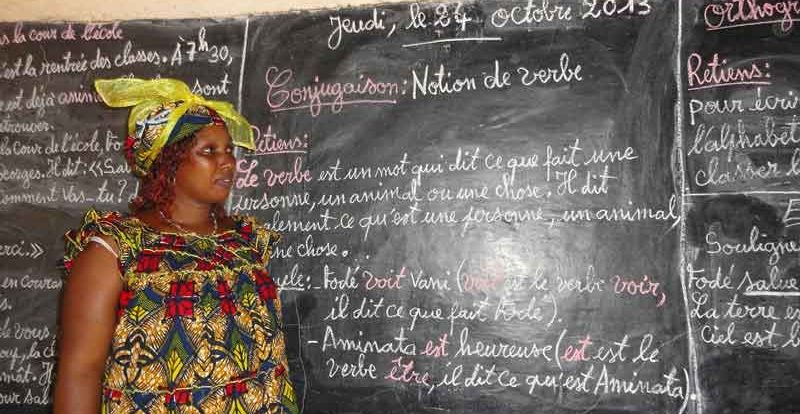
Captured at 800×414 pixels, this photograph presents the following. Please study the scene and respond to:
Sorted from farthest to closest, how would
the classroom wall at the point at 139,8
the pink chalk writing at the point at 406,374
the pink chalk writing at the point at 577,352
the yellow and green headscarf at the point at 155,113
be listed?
the classroom wall at the point at 139,8 → the pink chalk writing at the point at 406,374 → the pink chalk writing at the point at 577,352 → the yellow and green headscarf at the point at 155,113

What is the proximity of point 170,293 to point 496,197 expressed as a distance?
1108 mm

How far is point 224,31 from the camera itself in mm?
2531

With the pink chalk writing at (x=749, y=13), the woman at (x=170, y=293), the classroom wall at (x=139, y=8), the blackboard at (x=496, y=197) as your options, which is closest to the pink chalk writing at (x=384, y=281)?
the blackboard at (x=496, y=197)

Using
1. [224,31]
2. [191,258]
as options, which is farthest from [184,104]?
[224,31]

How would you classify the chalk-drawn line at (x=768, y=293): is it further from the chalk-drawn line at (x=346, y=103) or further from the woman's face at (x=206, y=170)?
the woman's face at (x=206, y=170)

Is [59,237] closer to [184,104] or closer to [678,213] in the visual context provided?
[184,104]

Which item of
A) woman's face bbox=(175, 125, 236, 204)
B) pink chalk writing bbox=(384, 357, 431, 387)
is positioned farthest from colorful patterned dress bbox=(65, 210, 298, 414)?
pink chalk writing bbox=(384, 357, 431, 387)

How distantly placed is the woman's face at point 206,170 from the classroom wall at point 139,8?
35.1 inches

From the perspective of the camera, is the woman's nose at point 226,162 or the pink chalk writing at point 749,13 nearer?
the woman's nose at point 226,162

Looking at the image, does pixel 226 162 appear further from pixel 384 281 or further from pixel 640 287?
pixel 640 287

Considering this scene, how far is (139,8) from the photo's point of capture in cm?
262

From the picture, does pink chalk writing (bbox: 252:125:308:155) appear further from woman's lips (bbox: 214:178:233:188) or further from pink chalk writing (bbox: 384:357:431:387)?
pink chalk writing (bbox: 384:357:431:387)

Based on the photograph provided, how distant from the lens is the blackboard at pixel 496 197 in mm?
2070

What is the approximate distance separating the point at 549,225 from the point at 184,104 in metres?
1.20
